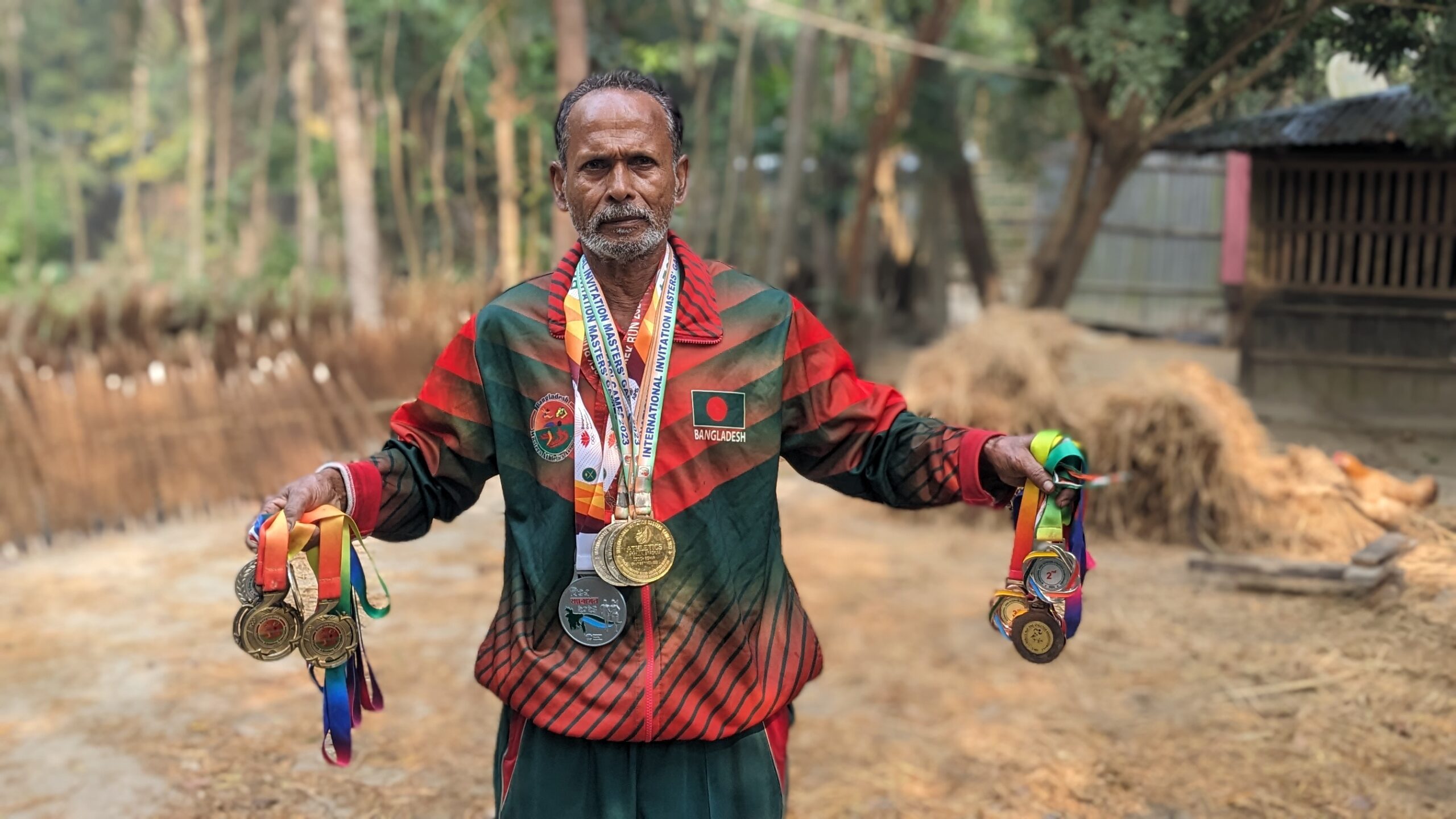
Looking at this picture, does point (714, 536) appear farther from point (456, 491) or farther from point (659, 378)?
point (456, 491)

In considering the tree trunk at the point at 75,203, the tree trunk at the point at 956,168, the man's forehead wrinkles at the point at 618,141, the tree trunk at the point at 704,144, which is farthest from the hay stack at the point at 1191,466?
the tree trunk at the point at 75,203

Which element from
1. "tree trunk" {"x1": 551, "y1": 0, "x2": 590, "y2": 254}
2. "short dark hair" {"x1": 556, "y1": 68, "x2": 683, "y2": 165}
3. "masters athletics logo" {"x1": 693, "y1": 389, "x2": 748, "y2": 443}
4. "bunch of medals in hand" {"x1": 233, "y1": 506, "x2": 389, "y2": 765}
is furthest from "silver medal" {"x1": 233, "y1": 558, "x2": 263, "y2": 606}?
"tree trunk" {"x1": 551, "y1": 0, "x2": 590, "y2": 254}

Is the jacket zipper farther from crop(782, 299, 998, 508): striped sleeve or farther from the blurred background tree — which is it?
the blurred background tree

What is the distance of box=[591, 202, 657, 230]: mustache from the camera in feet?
7.39

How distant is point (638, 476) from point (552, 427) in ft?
0.60

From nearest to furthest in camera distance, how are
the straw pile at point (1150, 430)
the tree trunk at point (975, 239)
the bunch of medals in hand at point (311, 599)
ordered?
the bunch of medals in hand at point (311, 599)
the straw pile at point (1150, 430)
the tree trunk at point (975, 239)

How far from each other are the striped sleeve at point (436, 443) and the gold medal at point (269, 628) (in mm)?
227

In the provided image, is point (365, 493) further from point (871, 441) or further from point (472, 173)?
point (472, 173)

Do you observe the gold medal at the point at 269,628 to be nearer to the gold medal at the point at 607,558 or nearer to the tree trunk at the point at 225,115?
the gold medal at the point at 607,558

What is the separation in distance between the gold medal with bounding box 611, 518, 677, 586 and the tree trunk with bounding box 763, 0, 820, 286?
986 centimetres

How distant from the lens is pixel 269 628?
220cm

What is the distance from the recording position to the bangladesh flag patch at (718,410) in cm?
232

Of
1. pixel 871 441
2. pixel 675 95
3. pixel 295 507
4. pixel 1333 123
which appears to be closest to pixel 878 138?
pixel 675 95

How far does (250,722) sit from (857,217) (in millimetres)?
9170
